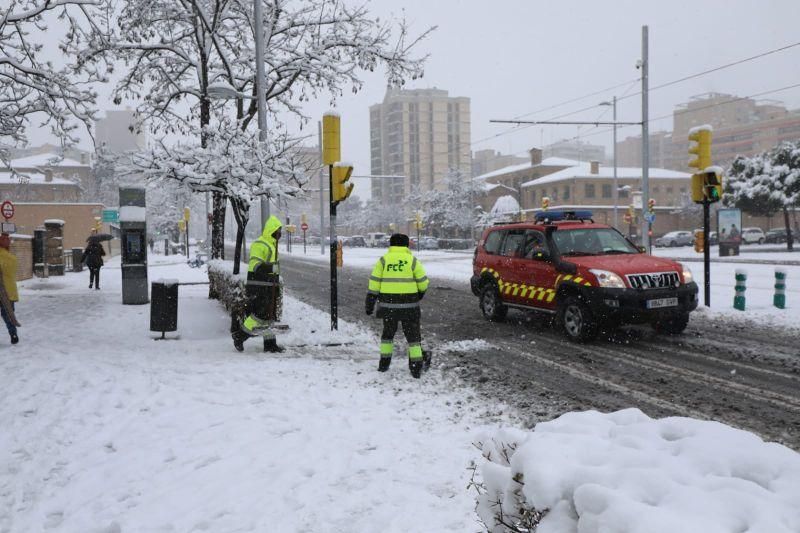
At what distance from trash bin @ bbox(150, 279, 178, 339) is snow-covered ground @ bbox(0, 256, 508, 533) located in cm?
88

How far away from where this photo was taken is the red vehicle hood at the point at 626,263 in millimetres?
8875

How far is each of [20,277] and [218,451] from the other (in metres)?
23.7

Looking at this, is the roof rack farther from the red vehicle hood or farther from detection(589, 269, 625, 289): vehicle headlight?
detection(589, 269, 625, 289): vehicle headlight

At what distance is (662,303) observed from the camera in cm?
879

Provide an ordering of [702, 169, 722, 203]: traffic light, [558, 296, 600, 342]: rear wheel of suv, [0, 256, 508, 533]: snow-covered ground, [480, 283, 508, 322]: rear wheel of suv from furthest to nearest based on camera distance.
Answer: [702, 169, 722, 203]: traffic light, [480, 283, 508, 322]: rear wheel of suv, [558, 296, 600, 342]: rear wheel of suv, [0, 256, 508, 533]: snow-covered ground

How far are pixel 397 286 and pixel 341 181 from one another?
3316 millimetres

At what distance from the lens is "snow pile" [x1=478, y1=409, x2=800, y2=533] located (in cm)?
169

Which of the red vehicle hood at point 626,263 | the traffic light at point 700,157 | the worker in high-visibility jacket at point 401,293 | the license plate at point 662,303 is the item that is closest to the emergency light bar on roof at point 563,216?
the red vehicle hood at point 626,263

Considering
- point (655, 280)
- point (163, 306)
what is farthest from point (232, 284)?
point (655, 280)

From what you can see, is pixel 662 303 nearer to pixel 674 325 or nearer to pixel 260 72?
pixel 674 325

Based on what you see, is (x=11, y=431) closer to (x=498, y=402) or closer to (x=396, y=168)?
(x=498, y=402)

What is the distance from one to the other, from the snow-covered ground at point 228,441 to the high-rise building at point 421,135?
126696mm

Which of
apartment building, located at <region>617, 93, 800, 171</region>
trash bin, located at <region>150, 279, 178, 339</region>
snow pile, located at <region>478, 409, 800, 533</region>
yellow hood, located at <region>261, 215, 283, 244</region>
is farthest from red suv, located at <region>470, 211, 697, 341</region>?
apartment building, located at <region>617, 93, 800, 171</region>

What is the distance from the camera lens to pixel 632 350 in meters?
8.75
